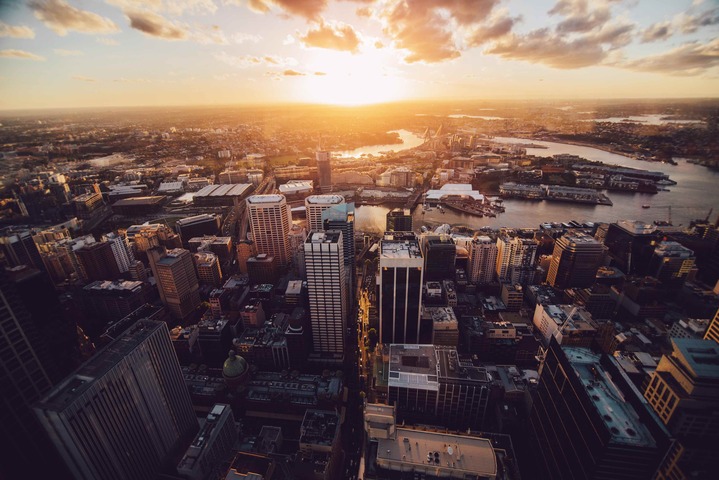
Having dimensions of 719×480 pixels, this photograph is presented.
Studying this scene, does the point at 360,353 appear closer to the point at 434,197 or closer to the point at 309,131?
the point at 434,197

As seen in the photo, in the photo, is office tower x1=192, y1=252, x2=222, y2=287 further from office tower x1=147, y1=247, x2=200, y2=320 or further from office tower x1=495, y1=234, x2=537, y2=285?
office tower x1=495, y1=234, x2=537, y2=285

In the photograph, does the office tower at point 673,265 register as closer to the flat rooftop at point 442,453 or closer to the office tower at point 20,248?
the flat rooftop at point 442,453

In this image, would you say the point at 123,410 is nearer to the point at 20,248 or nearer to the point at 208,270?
the point at 208,270

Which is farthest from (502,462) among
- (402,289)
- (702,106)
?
(702,106)

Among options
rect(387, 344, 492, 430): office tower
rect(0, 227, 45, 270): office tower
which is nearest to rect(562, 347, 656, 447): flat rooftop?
rect(387, 344, 492, 430): office tower

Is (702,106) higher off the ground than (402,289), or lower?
higher

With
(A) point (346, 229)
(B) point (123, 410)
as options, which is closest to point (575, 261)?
(A) point (346, 229)
